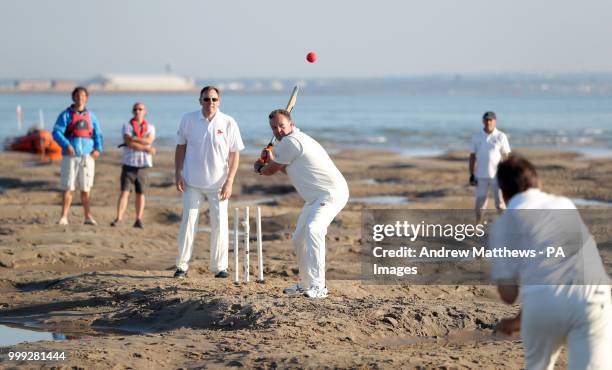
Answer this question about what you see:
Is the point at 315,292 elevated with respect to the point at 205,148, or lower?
lower

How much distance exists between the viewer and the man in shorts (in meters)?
14.9

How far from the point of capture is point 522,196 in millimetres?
5531

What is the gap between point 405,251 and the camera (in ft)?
49.2

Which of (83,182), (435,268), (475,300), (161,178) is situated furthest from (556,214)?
(161,178)

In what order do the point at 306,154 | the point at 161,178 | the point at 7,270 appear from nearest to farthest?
1. the point at 306,154
2. the point at 7,270
3. the point at 161,178

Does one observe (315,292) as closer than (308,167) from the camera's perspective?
No

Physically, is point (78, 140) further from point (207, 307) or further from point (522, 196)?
point (522, 196)

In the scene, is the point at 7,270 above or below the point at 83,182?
below

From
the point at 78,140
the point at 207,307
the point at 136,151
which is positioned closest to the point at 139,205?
the point at 136,151

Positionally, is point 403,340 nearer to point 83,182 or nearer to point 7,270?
point 7,270

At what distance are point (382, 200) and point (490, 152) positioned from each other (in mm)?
7161

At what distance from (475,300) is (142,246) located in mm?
5277

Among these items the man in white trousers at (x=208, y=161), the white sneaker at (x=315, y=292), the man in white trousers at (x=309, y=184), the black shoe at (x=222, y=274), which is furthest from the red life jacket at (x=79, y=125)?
the white sneaker at (x=315, y=292)

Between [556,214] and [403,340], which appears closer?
[556,214]
